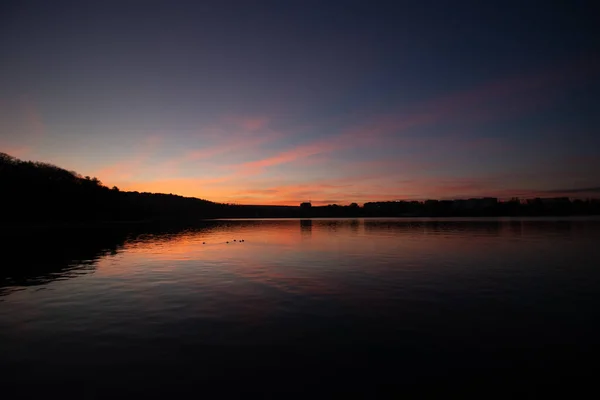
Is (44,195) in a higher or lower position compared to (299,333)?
higher

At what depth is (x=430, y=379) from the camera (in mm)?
11812

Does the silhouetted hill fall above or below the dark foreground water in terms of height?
above

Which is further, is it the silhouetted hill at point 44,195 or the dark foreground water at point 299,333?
the silhouetted hill at point 44,195

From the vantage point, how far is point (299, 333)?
1653 centimetres

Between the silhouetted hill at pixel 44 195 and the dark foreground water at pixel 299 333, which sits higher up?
the silhouetted hill at pixel 44 195

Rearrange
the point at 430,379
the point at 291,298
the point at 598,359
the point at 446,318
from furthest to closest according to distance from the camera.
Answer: the point at 291,298, the point at 446,318, the point at 598,359, the point at 430,379

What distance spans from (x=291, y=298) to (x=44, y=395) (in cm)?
1528

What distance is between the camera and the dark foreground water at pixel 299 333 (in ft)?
38.5

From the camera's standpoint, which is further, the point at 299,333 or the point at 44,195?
the point at 44,195

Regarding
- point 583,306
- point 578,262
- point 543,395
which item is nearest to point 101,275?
point 543,395

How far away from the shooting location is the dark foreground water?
11.8 m

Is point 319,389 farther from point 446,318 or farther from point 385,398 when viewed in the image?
point 446,318

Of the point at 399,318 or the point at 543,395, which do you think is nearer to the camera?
the point at 543,395

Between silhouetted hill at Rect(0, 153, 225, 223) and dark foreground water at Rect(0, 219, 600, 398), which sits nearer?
dark foreground water at Rect(0, 219, 600, 398)
